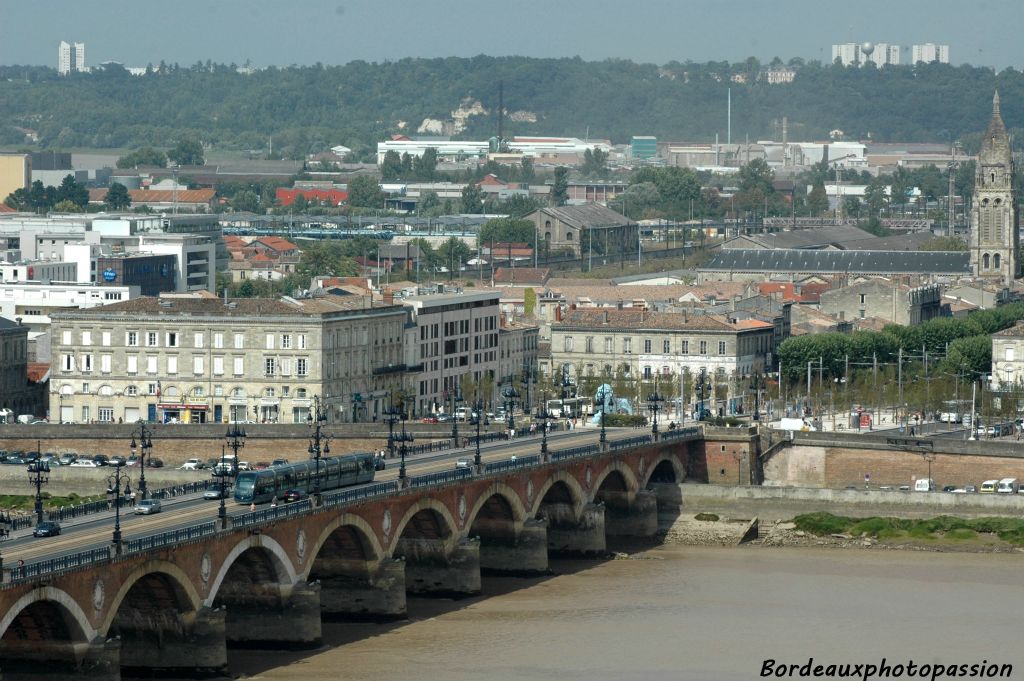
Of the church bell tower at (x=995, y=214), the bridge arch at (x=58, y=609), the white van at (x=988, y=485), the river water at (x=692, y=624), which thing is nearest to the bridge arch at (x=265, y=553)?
the river water at (x=692, y=624)

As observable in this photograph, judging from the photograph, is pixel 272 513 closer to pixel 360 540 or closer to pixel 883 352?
pixel 360 540

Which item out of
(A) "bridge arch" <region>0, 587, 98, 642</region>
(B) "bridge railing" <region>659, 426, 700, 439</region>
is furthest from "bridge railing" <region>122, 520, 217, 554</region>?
(B) "bridge railing" <region>659, 426, 700, 439</region>

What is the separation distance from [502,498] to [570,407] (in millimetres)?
27483

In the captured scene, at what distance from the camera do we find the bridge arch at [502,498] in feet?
240

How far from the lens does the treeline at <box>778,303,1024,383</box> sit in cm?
11162

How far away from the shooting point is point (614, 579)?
75625mm

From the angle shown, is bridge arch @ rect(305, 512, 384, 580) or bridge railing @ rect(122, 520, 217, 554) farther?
bridge arch @ rect(305, 512, 384, 580)

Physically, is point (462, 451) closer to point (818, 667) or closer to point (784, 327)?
point (818, 667)

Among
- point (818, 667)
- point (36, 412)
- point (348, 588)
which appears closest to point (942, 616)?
point (818, 667)

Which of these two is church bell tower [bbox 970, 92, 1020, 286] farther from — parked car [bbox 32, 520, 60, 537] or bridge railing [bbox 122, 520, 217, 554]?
parked car [bbox 32, 520, 60, 537]

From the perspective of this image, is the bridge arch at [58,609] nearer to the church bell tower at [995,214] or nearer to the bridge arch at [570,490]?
the bridge arch at [570,490]

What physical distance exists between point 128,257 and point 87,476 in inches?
1834

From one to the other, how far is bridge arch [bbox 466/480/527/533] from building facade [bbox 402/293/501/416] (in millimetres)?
25814

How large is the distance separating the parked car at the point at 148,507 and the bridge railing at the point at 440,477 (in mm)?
7703
